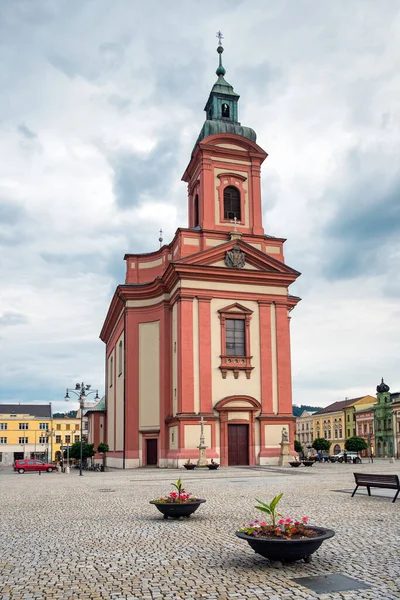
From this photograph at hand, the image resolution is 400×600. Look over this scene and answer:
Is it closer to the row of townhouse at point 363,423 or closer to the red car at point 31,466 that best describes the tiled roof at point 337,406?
the row of townhouse at point 363,423

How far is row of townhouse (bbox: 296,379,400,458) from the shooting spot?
10350cm

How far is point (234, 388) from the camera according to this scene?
40281 mm

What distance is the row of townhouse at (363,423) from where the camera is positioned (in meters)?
104

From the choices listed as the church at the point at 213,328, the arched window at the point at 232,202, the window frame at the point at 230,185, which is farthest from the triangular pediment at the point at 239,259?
the arched window at the point at 232,202

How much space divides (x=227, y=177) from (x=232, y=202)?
74.3 inches

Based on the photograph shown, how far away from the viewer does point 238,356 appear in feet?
134

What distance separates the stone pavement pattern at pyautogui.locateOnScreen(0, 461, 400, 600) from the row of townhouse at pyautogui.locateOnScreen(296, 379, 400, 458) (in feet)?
242

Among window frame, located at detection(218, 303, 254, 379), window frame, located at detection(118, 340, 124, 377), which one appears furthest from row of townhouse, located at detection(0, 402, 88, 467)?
window frame, located at detection(218, 303, 254, 379)

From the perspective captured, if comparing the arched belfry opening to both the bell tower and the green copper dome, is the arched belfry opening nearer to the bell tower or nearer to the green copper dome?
the green copper dome

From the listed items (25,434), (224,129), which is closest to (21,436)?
(25,434)

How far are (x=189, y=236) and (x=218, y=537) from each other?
32606mm

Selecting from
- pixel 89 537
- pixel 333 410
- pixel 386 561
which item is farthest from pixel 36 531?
pixel 333 410

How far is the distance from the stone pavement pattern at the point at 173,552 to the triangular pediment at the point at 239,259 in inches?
955

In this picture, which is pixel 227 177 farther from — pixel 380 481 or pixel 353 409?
pixel 353 409
